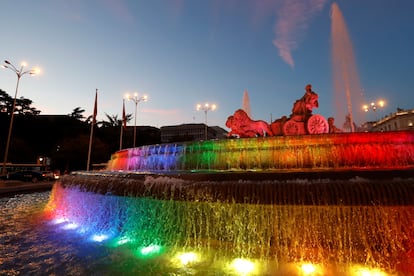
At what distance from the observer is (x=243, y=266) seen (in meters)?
Answer: 4.95

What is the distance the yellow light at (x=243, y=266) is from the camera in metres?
4.72

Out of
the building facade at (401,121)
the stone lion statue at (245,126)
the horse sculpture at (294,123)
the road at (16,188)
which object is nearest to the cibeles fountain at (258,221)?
the horse sculpture at (294,123)

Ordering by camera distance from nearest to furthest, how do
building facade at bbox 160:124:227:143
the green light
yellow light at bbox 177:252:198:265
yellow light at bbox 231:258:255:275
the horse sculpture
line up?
yellow light at bbox 231:258:255:275 → yellow light at bbox 177:252:198:265 → the green light → the horse sculpture → building facade at bbox 160:124:227:143

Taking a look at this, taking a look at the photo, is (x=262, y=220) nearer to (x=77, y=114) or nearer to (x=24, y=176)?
(x=24, y=176)

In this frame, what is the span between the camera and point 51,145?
61.2 m

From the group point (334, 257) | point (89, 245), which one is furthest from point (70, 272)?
point (334, 257)

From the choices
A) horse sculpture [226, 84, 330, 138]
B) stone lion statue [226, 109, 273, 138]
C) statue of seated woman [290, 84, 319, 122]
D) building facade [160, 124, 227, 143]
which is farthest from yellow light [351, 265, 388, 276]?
building facade [160, 124, 227, 143]

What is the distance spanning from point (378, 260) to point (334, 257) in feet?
2.45

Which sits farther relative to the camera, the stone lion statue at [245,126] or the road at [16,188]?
the road at [16,188]

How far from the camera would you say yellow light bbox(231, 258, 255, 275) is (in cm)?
472

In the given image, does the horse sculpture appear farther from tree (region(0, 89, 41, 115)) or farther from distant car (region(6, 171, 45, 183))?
tree (region(0, 89, 41, 115))

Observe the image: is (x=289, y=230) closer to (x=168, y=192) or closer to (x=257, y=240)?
(x=257, y=240)

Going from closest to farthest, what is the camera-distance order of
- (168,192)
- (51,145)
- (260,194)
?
(260,194) < (168,192) < (51,145)

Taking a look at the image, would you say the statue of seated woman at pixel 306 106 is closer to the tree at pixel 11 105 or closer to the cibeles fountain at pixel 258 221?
the cibeles fountain at pixel 258 221
